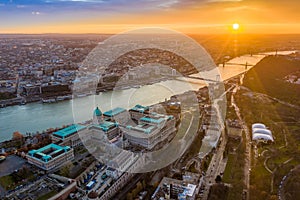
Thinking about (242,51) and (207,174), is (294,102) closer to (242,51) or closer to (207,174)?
(207,174)

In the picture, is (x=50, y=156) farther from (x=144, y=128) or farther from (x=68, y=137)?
(x=144, y=128)

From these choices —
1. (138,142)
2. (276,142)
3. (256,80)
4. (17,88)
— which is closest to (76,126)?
(138,142)

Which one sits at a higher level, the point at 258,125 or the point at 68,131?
the point at 68,131

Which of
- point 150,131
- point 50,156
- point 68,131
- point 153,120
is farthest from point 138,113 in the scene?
point 50,156

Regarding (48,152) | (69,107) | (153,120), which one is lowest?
(69,107)

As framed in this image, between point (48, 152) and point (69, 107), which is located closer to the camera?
point (48, 152)
